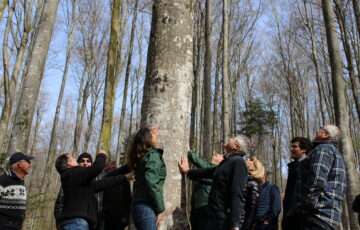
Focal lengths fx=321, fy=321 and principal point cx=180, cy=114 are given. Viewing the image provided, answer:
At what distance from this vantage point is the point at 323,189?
3.13 meters

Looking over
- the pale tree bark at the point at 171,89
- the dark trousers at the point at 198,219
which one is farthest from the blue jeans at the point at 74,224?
the dark trousers at the point at 198,219

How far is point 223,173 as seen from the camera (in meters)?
3.25

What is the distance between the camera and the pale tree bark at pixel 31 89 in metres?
5.79

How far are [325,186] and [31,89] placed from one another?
5150mm

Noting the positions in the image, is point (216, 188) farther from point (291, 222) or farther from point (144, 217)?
point (291, 222)

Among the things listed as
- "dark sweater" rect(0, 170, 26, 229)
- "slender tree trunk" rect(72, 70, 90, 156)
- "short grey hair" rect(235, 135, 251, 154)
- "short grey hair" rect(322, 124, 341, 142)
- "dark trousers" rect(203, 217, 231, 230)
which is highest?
"slender tree trunk" rect(72, 70, 90, 156)

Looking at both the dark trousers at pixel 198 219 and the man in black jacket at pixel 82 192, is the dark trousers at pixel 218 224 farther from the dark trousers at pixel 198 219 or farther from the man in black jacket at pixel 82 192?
the dark trousers at pixel 198 219

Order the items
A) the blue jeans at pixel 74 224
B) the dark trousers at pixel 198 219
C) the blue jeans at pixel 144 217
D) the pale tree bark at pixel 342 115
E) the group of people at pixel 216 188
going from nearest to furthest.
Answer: the blue jeans at pixel 144 217, the group of people at pixel 216 188, the blue jeans at pixel 74 224, the dark trousers at pixel 198 219, the pale tree bark at pixel 342 115

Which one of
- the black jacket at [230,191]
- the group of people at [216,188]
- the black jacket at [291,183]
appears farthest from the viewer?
the black jacket at [291,183]

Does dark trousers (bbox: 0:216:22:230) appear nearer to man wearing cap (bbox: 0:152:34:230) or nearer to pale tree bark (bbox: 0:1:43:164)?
man wearing cap (bbox: 0:152:34:230)

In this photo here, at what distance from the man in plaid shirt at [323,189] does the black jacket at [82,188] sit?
1.95 metres

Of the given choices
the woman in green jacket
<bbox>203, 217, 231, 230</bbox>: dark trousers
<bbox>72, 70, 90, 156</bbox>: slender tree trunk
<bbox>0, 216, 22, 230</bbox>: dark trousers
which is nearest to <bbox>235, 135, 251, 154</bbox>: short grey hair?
<bbox>203, 217, 231, 230</bbox>: dark trousers

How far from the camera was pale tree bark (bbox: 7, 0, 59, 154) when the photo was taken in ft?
19.0

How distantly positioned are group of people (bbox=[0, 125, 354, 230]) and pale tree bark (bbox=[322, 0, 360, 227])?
190cm
